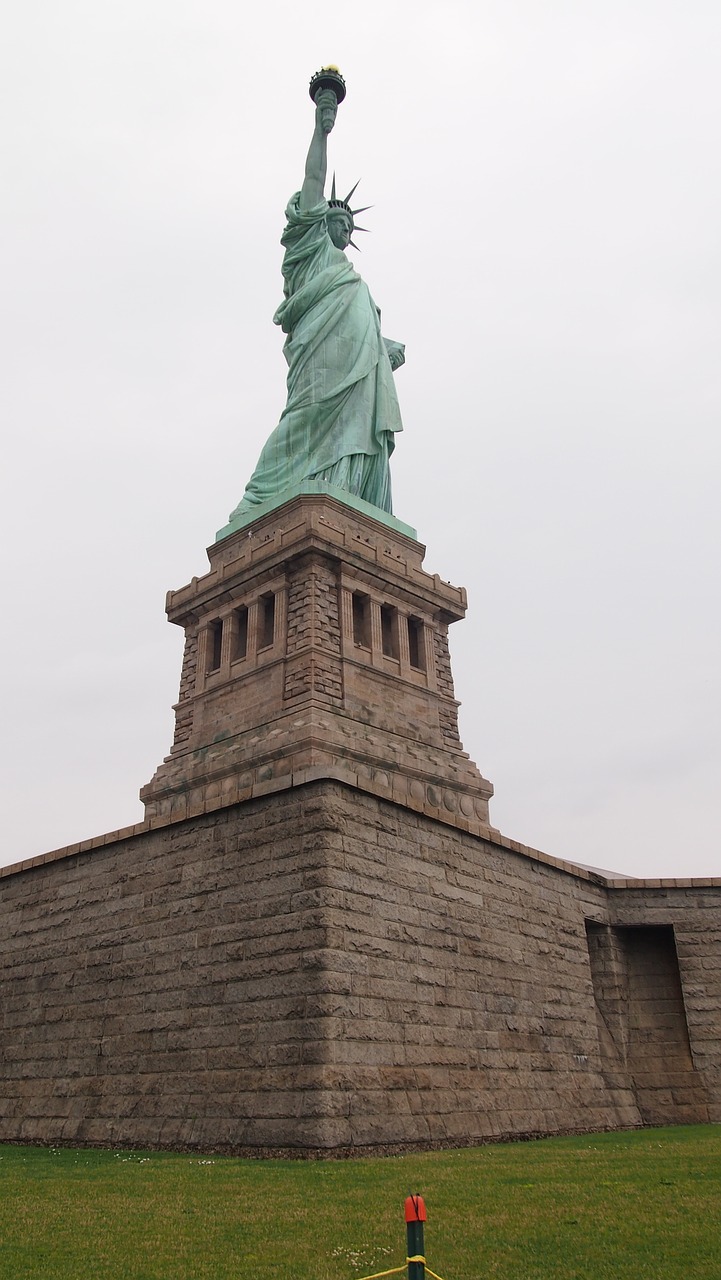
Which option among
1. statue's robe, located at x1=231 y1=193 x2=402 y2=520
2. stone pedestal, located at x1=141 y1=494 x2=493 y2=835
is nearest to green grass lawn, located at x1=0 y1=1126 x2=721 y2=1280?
stone pedestal, located at x1=141 y1=494 x2=493 y2=835

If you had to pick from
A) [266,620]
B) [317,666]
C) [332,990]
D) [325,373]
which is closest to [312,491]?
[266,620]

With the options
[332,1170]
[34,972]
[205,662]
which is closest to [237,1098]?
[332,1170]

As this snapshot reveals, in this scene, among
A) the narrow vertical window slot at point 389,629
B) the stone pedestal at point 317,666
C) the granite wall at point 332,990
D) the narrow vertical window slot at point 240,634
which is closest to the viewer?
the granite wall at point 332,990

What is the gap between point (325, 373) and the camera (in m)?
25.5

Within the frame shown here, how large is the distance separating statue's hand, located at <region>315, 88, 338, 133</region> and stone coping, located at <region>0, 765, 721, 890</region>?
2062cm

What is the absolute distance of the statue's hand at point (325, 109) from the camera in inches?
1109

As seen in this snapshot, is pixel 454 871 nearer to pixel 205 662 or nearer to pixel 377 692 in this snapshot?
pixel 377 692

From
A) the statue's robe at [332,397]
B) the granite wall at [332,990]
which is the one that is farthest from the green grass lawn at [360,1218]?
the statue's robe at [332,397]

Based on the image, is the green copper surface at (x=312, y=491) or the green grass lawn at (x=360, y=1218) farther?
the green copper surface at (x=312, y=491)

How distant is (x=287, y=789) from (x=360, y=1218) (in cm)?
766

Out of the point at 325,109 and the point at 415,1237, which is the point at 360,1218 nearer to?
the point at 415,1237

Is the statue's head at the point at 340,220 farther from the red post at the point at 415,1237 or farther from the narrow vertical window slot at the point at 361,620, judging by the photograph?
the red post at the point at 415,1237

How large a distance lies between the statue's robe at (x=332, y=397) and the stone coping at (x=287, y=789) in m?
9.65

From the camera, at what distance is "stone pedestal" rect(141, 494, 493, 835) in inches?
746
